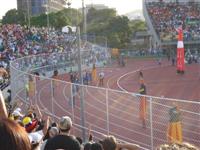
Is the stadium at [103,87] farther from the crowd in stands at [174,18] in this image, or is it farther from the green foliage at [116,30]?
the green foliage at [116,30]

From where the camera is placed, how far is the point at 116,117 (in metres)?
13.3

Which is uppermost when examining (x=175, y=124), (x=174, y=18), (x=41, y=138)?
(x=174, y=18)

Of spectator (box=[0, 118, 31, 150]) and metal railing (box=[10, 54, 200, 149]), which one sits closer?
spectator (box=[0, 118, 31, 150])

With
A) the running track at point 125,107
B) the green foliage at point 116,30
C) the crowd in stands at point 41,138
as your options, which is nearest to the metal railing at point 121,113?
the running track at point 125,107

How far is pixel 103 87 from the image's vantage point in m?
31.6

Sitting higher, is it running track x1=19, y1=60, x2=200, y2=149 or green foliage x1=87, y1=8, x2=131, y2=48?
green foliage x1=87, y1=8, x2=131, y2=48

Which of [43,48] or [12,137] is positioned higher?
[12,137]

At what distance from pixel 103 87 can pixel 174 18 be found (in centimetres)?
3121

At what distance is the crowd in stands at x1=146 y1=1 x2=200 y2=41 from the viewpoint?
5694cm

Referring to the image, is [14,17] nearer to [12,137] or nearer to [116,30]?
[116,30]

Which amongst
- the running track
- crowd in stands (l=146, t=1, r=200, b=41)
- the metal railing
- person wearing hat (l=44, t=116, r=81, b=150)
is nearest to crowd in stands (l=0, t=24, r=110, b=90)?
the running track

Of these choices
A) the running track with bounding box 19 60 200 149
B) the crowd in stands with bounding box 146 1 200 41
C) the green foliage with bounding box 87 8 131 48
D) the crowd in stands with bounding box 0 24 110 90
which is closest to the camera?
the running track with bounding box 19 60 200 149

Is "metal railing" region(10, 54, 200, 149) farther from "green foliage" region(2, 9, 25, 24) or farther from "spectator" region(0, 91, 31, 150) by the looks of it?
"green foliage" region(2, 9, 25, 24)

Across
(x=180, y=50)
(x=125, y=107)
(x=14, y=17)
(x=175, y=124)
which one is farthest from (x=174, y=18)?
(x=175, y=124)
